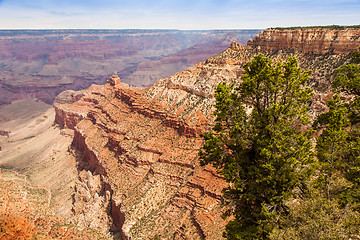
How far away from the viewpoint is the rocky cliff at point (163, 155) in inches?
1661

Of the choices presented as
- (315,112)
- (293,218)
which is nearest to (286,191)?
(293,218)

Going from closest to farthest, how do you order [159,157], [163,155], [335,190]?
[335,190] < [163,155] < [159,157]

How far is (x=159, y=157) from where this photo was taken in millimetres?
55906

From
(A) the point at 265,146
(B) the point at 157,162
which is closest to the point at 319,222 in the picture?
(A) the point at 265,146

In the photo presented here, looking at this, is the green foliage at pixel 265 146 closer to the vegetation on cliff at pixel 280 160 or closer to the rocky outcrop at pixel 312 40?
the vegetation on cliff at pixel 280 160

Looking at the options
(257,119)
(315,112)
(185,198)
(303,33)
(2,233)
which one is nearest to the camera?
(257,119)

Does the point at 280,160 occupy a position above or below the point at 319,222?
above

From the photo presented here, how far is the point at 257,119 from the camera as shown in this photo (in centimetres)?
1673

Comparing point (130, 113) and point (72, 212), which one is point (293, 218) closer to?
point (72, 212)

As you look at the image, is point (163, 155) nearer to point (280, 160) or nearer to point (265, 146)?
point (265, 146)

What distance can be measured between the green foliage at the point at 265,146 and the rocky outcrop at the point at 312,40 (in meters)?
53.8

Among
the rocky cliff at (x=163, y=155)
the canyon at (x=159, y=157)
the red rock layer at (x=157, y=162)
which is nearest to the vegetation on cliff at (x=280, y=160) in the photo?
the red rock layer at (x=157, y=162)

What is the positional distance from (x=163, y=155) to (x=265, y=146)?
41.2 m

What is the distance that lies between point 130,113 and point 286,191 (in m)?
64.6
